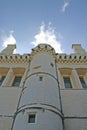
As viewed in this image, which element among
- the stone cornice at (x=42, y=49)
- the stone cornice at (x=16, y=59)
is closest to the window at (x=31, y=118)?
the stone cornice at (x=42, y=49)

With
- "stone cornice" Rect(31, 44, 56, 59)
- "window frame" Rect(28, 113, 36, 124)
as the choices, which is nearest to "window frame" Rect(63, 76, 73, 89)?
"stone cornice" Rect(31, 44, 56, 59)

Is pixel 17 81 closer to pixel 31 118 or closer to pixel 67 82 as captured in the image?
pixel 67 82

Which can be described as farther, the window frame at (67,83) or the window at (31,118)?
the window frame at (67,83)

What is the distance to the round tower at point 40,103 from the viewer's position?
9.82m

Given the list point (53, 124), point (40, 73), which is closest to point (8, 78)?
point (40, 73)

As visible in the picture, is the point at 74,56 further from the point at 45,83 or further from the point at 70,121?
the point at 70,121

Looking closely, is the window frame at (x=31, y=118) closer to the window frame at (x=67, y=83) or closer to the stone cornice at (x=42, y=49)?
the window frame at (x=67, y=83)

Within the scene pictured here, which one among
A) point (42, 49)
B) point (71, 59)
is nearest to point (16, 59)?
point (42, 49)

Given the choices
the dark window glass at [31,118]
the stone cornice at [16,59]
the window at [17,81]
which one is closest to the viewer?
the dark window glass at [31,118]

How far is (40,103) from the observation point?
1093 cm

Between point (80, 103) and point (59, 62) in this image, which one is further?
point (59, 62)

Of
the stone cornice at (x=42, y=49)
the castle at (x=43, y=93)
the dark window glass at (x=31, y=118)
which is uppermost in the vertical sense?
the stone cornice at (x=42, y=49)

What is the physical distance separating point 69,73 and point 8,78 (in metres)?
5.73

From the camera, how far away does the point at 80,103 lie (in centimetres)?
1344
